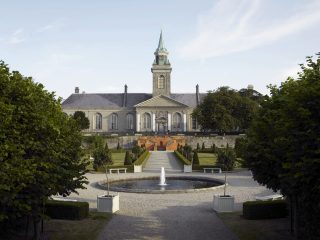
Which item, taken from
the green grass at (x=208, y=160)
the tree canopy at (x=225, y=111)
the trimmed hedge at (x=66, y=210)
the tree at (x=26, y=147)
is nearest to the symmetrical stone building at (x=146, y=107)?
the tree canopy at (x=225, y=111)

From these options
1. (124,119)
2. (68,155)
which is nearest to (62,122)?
(68,155)

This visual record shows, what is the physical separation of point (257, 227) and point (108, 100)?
3398 inches

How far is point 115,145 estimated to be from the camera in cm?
7344

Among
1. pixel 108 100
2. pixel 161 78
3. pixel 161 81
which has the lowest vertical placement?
pixel 108 100

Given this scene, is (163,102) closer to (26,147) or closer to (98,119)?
(98,119)

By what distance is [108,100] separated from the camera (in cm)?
10069

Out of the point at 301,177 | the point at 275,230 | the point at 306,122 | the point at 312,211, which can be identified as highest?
the point at 306,122

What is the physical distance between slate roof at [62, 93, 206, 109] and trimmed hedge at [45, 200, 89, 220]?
8143 cm

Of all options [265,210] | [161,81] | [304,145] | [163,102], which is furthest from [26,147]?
[161,81]

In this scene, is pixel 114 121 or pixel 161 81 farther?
pixel 114 121

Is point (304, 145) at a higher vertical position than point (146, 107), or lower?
lower

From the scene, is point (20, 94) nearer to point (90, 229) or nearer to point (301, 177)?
point (90, 229)

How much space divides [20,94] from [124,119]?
86765mm

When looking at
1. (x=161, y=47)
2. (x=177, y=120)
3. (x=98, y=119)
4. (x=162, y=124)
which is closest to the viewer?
(x=177, y=120)
